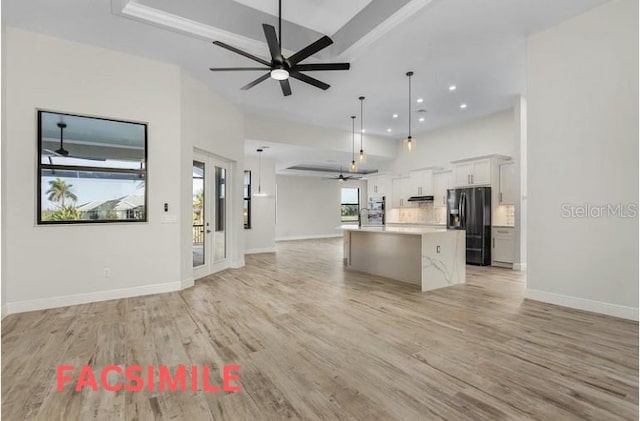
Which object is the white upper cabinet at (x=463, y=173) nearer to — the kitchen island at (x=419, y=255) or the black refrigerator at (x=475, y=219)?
the black refrigerator at (x=475, y=219)

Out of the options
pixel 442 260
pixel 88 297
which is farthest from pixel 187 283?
pixel 442 260

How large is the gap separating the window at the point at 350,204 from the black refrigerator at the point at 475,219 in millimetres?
8396

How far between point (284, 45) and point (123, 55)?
2.36 m

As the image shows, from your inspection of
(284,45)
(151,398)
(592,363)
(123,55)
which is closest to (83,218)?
(123,55)

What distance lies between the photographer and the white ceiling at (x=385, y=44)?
3537 millimetres

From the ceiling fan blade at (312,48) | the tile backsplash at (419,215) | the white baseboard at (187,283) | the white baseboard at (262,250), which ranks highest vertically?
the ceiling fan blade at (312,48)

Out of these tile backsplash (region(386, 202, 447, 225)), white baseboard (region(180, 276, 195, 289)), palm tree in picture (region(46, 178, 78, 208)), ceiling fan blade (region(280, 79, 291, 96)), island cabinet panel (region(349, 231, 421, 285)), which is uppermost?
ceiling fan blade (region(280, 79, 291, 96))

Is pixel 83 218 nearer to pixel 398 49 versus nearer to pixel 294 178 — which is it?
pixel 398 49

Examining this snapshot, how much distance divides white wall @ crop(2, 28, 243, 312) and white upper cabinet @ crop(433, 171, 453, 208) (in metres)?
6.31

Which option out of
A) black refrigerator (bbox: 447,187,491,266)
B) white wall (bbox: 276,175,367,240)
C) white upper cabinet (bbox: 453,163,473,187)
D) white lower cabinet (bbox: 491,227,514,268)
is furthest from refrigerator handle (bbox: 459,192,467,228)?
white wall (bbox: 276,175,367,240)

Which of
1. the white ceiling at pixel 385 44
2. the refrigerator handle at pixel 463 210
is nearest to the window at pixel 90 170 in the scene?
the white ceiling at pixel 385 44

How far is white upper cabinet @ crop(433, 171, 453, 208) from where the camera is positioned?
820cm

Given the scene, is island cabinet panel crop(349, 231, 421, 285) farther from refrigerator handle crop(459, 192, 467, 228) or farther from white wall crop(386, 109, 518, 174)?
white wall crop(386, 109, 518, 174)

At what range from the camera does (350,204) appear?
1584 cm
